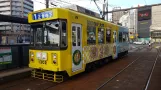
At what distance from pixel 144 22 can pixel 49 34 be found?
4244 inches

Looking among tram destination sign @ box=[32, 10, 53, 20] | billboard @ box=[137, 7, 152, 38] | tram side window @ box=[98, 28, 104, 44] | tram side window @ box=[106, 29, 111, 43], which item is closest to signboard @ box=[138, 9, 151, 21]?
billboard @ box=[137, 7, 152, 38]

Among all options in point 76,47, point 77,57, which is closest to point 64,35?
point 76,47

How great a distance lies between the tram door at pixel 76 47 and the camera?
29.2 feet

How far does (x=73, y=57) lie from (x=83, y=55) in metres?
1.05

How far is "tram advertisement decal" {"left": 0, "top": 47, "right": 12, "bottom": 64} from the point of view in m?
10.0

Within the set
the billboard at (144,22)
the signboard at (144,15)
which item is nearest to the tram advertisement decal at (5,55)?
the billboard at (144,22)

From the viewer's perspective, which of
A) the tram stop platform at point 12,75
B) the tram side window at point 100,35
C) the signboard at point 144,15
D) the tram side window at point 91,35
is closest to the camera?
the tram stop platform at point 12,75

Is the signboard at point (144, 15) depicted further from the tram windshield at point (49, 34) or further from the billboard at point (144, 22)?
the tram windshield at point (49, 34)

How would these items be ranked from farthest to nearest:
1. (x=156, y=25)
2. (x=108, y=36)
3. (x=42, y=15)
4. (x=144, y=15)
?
(x=144, y=15) → (x=156, y=25) → (x=108, y=36) → (x=42, y=15)

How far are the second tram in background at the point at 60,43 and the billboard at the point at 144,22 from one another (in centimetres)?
10257

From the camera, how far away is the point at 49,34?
8.55 metres

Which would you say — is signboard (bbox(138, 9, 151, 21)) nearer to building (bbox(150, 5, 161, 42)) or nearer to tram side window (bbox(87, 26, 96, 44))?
building (bbox(150, 5, 161, 42))

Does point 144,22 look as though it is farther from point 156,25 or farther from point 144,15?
point 156,25

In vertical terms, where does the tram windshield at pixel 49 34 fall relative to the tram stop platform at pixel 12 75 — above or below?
above
